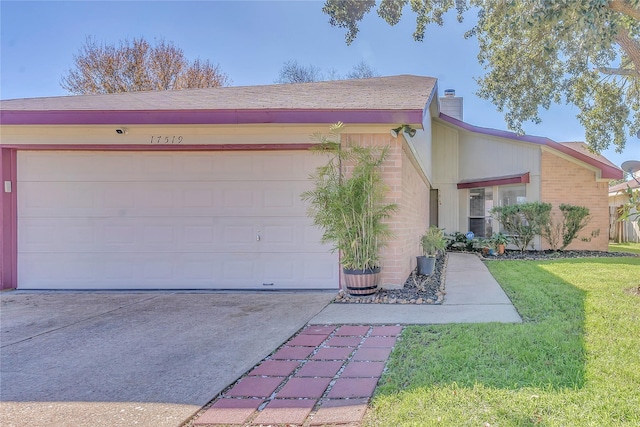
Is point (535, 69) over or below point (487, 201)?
over

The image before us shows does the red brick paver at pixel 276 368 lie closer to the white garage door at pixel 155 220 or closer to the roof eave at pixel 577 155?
the white garage door at pixel 155 220

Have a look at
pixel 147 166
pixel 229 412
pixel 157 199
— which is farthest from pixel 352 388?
pixel 147 166

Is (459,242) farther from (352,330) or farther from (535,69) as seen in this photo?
(352,330)

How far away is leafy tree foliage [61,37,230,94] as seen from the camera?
2108cm

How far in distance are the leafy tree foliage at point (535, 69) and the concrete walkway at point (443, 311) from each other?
630 centimetres

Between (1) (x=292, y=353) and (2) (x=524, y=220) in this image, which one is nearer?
(1) (x=292, y=353)

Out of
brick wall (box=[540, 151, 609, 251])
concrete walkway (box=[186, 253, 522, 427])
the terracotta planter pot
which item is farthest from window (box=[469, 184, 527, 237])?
the terracotta planter pot

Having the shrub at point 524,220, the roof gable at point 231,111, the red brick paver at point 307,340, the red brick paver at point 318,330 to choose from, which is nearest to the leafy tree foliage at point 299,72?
the shrub at point 524,220

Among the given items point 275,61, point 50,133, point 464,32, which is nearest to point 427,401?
point 50,133

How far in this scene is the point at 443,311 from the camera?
16.8 feet

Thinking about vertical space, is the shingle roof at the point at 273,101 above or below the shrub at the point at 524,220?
above

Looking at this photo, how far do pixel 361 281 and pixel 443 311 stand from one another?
4.37 feet

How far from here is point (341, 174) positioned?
6.31 m

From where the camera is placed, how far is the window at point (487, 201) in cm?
1330
